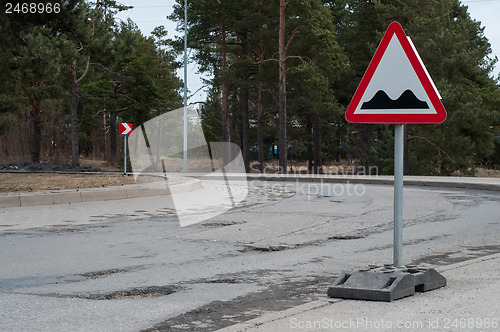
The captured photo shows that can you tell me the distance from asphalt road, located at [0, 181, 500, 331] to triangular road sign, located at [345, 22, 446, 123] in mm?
1773

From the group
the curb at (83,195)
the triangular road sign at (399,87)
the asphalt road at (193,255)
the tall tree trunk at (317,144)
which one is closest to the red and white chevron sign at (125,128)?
the curb at (83,195)

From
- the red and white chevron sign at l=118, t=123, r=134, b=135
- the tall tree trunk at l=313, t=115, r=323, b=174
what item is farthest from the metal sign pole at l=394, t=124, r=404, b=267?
the tall tree trunk at l=313, t=115, r=323, b=174

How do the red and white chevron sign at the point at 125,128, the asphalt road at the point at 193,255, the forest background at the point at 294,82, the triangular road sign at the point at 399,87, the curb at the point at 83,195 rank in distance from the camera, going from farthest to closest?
the forest background at the point at 294,82, the red and white chevron sign at the point at 125,128, the curb at the point at 83,195, the triangular road sign at the point at 399,87, the asphalt road at the point at 193,255

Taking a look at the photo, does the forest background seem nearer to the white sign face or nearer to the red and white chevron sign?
the red and white chevron sign

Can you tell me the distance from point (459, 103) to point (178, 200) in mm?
30726

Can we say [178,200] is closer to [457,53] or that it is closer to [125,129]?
[125,129]

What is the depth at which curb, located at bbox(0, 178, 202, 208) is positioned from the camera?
15.1 metres

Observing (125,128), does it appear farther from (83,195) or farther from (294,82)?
(294,82)

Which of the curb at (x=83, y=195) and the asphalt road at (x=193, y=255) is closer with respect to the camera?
the asphalt road at (x=193, y=255)

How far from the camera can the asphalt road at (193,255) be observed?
18.4 ft

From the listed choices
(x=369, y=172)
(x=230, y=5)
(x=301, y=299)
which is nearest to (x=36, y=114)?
(x=230, y=5)

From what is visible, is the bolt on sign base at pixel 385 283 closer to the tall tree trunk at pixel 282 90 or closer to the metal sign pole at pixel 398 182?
the metal sign pole at pixel 398 182

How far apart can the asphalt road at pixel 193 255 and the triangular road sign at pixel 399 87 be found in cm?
177

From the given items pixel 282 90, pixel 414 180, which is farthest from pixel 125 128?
pixel 282 90
